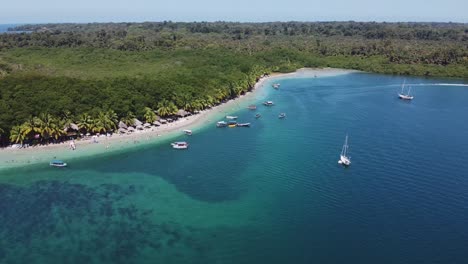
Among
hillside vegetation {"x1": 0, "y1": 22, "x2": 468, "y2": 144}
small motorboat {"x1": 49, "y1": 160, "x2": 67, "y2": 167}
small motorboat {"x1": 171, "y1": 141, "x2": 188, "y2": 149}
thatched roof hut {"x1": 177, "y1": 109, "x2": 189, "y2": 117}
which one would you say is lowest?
small motorboat {"x1": 49, "y1": 160, "x2": 67, "y2": 167}

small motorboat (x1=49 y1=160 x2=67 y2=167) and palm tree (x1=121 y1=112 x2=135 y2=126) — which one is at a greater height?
palm tree (x1=121 y1=112 x2=135 y2=126)

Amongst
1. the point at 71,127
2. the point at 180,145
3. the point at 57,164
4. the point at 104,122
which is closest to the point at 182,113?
the point at 180,145

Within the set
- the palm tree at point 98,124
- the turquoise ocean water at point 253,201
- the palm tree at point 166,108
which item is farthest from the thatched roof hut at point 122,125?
the palm tree at point 166,108

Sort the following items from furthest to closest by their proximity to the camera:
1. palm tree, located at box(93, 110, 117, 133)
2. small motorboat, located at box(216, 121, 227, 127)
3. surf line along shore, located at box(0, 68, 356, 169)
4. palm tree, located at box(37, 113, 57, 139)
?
small motorboat, located at box(216, 121, 227, 127) < palm tree, located at box(93, 110, 117, 133) < palm tree, located at box(37, 113, 57, 139) < surf line along shore, located at box(0, 68, 356, 169)

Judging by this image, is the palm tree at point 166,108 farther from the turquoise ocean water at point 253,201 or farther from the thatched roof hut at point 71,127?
the thatched roof hut at point 71,127

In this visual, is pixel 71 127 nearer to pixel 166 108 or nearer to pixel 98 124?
pixel 98 124

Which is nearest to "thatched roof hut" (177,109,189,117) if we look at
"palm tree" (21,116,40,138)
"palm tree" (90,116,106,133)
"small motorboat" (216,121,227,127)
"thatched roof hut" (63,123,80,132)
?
"small motorboat" (216,121,227,127)

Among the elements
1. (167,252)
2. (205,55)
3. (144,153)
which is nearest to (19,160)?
(144,153)

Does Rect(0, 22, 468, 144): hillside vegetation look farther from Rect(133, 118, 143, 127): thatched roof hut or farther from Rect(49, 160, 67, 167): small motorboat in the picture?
Rect(49, 160, 67, 167): small motorboat
